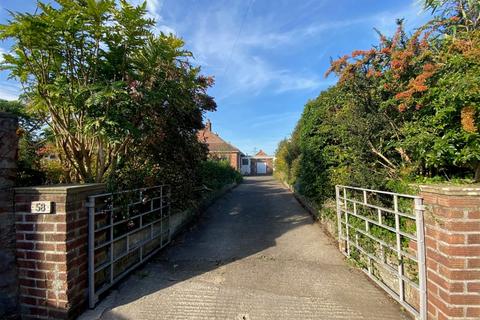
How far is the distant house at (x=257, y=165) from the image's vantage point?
4384 cm

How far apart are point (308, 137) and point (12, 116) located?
681 centimetres

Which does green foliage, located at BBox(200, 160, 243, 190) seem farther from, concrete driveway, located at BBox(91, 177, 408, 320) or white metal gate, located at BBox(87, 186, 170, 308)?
white metal gate, located at BBox(87, 186, 170, 308)

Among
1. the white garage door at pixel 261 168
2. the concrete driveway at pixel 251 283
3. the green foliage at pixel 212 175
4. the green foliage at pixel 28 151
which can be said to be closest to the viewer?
the concrete driveway at pixel 251 283

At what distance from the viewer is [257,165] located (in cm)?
4562

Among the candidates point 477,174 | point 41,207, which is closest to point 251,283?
point 41,207

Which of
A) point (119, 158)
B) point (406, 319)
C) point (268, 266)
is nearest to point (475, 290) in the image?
point (406, 319)

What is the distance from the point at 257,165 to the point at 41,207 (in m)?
43.2

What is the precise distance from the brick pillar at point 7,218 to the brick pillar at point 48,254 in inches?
2.4

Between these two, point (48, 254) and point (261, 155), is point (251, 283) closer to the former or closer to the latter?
point (48, 254)

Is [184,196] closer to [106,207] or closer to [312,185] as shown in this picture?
[106,207]

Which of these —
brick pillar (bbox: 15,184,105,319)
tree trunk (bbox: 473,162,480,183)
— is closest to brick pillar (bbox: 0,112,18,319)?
brick pillar (bbox: 15,184,105,319)

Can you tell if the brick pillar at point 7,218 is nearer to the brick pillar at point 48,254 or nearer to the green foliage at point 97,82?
the brick pillar at point 48,254

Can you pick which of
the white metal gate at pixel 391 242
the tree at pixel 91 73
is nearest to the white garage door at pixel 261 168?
the white metal gate at pixel 391 242

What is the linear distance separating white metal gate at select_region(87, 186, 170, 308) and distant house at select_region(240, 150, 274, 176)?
3759 cm
